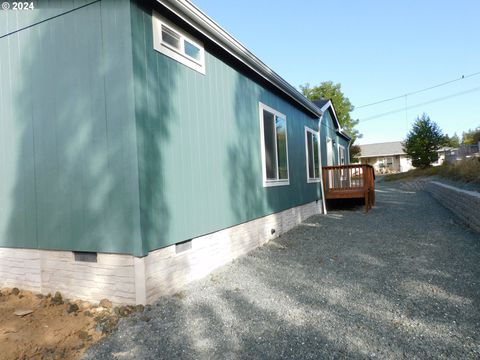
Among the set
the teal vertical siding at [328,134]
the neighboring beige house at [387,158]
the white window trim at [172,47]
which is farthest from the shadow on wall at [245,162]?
the neighboring beige house at [387,158]

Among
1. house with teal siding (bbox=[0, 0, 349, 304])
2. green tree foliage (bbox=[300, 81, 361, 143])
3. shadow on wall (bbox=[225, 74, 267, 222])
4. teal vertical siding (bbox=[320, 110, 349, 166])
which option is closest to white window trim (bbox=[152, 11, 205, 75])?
house with teal siding (bbox=[0, 0, 349, 304])

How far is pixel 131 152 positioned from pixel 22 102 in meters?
1.84

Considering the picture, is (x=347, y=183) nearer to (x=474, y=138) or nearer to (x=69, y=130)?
(x=69, y=130)

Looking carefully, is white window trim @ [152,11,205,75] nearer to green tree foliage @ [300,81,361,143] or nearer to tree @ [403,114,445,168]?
tree @ [403,114,445,168]

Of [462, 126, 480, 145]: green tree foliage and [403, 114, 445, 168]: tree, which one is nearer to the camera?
[462, 126, 480, 145]: green tree foliage

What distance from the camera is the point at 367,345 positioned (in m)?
2.40

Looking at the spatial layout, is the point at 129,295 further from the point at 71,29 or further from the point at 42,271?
the point at 71,29

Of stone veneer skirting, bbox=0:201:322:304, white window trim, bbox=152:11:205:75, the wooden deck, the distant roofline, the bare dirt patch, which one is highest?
the distant roofline

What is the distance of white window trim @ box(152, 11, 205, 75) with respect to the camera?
11.5 ft

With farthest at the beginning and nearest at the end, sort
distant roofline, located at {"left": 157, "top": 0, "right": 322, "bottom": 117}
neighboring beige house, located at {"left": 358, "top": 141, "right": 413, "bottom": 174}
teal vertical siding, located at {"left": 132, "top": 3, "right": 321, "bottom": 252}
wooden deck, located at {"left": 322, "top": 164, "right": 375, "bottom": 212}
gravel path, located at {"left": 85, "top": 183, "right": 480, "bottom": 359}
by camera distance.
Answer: neighboring beige house, located at {"left": 358, "top": 141, "right": 413, "bottom": 174} → wooden deck, located at {"left": 322, "top": 164, "right": 375, "bottom": 212} → distant roofline, located at {"left": 157, "top": 0, "right": 322, "bottom": 117} → teal vertical siding, located at {"left": 132, "top": 3, "right": 321, "bottom": 252} → gravel path, located at {"left": 85, "top": 183, "right": 480, "bottom": 359}

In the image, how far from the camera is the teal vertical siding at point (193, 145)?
324 centimetres

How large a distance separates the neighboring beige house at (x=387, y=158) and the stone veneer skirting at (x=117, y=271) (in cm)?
4098

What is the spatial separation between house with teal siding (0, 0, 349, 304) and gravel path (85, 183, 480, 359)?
47 cm

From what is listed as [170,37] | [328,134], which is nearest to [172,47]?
[170,37]
